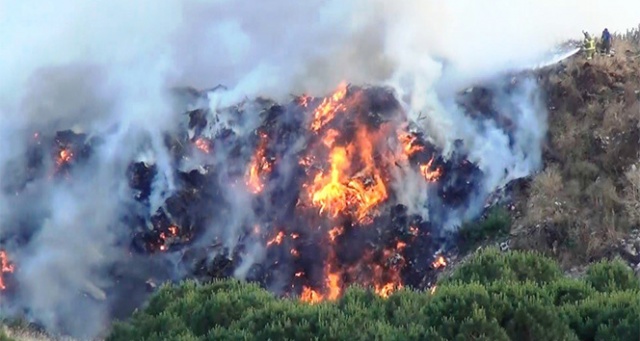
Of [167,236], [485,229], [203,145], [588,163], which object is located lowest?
[485,229]

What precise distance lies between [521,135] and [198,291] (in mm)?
9731

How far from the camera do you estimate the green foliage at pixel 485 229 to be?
18.2 meters

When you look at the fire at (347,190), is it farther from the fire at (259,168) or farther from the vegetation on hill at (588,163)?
the vegetation on hill at (588,163)


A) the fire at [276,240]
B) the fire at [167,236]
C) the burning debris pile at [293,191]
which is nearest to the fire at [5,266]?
the burning debris pile at [293,191]

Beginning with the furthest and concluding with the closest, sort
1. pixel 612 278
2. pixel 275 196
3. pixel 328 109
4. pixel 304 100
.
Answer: pixel 304 100 → pixel 328 109 → pixel 275 196 → pixel 612 278

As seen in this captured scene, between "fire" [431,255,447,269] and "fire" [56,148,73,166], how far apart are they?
26.8ft

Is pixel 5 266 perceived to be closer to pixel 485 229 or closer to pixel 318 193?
pixel 318 193

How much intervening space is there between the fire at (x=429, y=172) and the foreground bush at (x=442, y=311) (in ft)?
19.9

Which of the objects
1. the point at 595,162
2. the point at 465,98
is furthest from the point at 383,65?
the point at 595,162

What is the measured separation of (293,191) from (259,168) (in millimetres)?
1036

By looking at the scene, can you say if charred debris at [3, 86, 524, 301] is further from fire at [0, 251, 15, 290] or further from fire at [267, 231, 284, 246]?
fire at [0, 251, 15, 290]

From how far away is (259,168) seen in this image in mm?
19391

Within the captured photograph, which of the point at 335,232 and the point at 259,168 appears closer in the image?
the point at 335,232

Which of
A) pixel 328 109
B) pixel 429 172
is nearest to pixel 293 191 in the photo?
pixel 328 109
